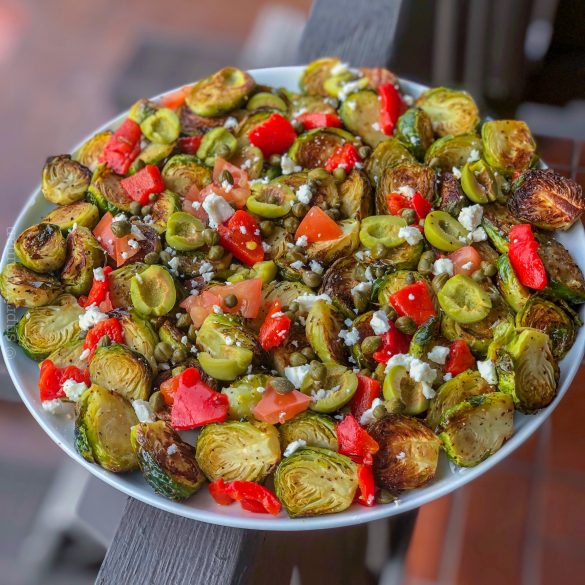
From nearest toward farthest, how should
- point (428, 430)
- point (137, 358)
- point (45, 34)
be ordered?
point (428, 430) < point (137, 358) < point (45, 34)

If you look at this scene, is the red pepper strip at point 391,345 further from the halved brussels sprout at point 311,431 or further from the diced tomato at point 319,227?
the diced tomato at point 319,227

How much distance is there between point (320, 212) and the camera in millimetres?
2488

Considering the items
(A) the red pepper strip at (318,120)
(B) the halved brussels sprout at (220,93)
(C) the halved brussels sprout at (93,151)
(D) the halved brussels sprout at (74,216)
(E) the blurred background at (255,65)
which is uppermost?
(B) the halved brussels sprout at (220,93)

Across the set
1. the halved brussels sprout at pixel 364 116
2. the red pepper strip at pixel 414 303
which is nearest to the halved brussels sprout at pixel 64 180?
the halved brussels sprout at pixel 364 116

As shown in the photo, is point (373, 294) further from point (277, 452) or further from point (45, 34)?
point (45, 34)

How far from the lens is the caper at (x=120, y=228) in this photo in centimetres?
247

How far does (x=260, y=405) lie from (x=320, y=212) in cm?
73

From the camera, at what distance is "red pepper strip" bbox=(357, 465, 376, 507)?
6.34ft

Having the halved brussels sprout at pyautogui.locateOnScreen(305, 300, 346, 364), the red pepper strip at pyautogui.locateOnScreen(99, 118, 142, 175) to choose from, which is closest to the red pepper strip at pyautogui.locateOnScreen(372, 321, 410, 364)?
the halved brussels sprout at pyautogui.locateOnScreen(305, 300, 346, 364)

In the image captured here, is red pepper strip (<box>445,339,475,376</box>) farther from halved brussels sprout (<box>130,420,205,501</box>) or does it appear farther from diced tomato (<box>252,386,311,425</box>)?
halved brussels sprout (<box>130,420,205,501</box>)

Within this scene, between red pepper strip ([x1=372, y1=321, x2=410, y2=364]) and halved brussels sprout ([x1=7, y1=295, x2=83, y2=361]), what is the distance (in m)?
0.96

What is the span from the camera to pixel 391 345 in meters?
2.22

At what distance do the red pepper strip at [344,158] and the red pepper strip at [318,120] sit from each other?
0.13 metres

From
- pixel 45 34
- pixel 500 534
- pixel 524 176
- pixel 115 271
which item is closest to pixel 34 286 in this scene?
pixel 115 271
